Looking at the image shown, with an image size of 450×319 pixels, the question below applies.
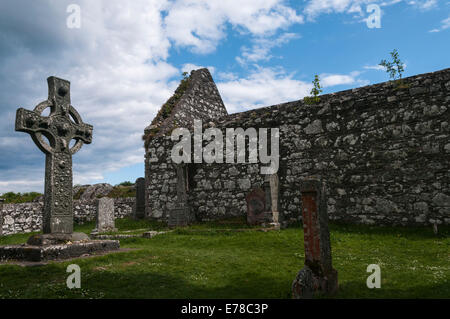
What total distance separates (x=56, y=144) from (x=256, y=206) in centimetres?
661

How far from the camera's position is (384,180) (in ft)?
31.3

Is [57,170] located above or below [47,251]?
above

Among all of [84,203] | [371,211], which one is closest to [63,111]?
[371,211]

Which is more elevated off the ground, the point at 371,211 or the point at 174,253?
the point at 371,211

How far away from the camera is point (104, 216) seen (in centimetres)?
1327

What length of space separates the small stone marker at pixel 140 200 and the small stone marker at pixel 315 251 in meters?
12.1

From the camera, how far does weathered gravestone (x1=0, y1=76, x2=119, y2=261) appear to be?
265 inches

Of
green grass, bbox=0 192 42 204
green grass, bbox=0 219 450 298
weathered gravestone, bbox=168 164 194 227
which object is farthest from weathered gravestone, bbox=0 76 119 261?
green grass, bbox=0 192 42 204

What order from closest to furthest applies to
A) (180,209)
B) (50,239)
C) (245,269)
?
(245,269) → (50,239) → (180,209)

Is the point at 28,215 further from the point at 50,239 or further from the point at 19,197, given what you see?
the point at 50,239

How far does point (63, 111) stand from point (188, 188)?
6504mm

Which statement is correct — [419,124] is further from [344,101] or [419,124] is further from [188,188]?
[188,188]

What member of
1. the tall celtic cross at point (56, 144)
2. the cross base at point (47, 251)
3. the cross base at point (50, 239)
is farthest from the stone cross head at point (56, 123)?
the cross base at point (47, 251)

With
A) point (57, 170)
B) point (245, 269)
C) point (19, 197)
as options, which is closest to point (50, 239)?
point (57, 170)
